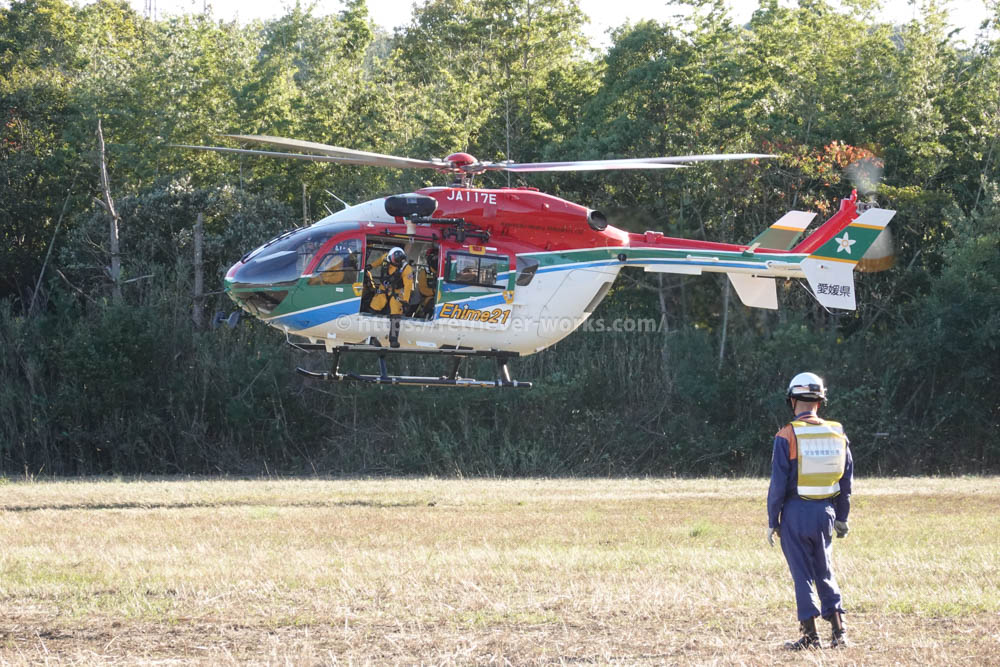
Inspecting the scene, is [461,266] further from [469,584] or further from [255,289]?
[469,584]

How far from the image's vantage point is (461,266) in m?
17.5

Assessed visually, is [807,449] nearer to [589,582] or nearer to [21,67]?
[589,582]

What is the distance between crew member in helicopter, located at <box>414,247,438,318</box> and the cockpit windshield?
143 centimetres

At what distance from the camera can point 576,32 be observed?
137ft

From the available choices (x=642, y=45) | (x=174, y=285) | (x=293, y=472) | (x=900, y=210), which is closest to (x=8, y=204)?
(x=174, y=285)

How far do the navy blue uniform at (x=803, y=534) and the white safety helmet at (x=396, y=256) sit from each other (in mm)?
9992

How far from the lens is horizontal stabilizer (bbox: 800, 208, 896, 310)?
752 inches

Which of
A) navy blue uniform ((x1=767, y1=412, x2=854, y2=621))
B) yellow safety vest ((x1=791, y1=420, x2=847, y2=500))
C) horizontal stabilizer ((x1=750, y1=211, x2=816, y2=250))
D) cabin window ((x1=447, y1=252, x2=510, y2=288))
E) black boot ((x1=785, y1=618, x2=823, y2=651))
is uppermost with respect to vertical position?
horizontal stabilizer ((x1=750, y1=211, x2=816, y2=250))

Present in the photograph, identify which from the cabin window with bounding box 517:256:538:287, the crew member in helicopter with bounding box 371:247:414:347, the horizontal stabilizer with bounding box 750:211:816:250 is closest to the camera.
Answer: the crew member in helicopter with bounding box 371:247:414:347

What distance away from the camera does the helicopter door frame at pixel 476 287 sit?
57.3 feet

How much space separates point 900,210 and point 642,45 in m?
8.65


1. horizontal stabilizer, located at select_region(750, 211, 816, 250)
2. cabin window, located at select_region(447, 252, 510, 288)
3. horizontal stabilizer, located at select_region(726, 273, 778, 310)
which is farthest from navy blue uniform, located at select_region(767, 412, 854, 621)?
horizontal stabilizer, located at select_region(750, 211, 816, 250)

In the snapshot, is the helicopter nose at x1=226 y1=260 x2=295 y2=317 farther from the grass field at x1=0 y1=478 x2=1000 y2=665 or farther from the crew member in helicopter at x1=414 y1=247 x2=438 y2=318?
the grass field at x1=0 y1=478 x2=1000 y2=665

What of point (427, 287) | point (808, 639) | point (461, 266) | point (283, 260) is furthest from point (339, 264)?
point (808, 639)
